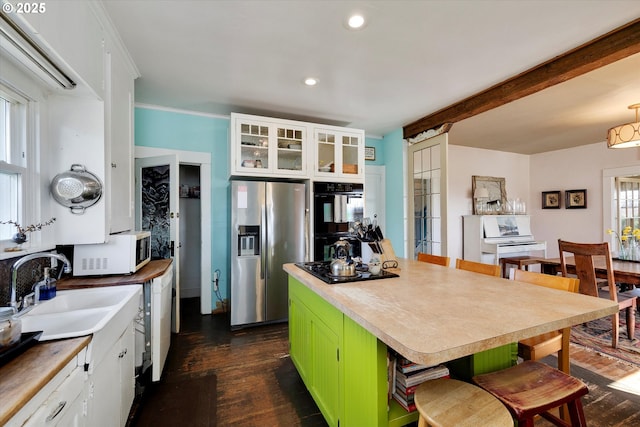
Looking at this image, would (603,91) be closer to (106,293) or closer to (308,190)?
(308,190)

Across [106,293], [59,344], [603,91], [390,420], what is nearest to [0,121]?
[106,293]

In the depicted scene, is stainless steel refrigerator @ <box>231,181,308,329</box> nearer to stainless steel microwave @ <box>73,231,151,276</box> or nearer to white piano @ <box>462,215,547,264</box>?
stainless steel microwave @ <box>73,231,151,276</box>

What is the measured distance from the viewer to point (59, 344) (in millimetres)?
1059

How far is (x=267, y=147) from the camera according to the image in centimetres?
333

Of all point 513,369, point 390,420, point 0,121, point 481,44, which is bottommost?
point 390,420

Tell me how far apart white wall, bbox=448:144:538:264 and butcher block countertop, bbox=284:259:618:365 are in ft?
12.7

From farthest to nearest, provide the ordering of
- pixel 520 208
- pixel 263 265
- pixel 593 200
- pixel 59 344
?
pixel 520 208 → pixel 593 200 → pixel 263 265 → pixel 59 344

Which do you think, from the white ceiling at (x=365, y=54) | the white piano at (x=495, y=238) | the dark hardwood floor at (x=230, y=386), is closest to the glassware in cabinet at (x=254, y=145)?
the white ceiling at (x=365, y=54)

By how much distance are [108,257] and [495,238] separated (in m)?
5.42

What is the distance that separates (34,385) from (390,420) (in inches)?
50.7

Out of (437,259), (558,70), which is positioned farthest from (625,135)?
(437,259)

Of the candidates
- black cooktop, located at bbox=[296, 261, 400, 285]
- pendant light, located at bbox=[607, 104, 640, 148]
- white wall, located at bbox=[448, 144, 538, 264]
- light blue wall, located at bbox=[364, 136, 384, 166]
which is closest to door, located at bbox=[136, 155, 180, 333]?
black cooktop, located at bbox=[296, 261, 400, 285]

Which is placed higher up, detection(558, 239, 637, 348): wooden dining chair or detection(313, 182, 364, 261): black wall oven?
detection(313, 182, 364, 261): black wall oven

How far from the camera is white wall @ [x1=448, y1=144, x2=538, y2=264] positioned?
17.3 feet
